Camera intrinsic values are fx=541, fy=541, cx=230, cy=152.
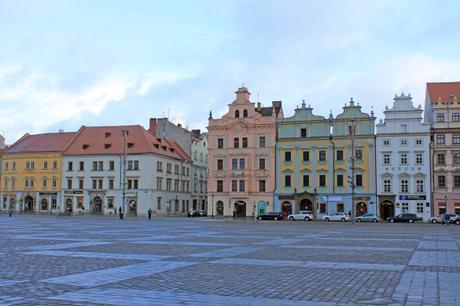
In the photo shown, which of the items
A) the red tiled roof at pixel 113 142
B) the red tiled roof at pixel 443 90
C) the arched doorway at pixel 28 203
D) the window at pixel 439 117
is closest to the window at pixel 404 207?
the window at pixel 439 117

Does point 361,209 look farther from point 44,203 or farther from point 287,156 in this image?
point 44,203

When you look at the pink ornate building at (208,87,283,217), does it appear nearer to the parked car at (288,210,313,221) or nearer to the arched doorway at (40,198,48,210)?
the parked car at (288,210,313,221)

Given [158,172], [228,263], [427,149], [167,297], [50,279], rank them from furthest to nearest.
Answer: [158,172] → [427,149] → [228,263] → [50,279] → [167,297]

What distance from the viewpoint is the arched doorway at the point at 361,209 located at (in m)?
70.4

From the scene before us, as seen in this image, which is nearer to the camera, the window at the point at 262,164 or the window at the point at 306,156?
the window at the point at 306,156

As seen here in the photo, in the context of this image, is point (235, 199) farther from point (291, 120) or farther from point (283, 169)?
point (291, 120)

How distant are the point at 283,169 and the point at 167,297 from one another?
65.8 m

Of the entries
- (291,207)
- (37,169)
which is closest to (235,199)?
(291,207)

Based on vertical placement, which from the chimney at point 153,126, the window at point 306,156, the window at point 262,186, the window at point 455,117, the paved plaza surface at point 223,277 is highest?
the chimney at point 153,126

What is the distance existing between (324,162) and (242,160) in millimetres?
11534

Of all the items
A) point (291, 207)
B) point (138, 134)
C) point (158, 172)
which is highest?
point (138, 134)

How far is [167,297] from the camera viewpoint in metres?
8.94

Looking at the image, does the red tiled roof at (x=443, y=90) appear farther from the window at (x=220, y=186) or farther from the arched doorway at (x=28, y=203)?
the arched doorway at (x=28, y=203)

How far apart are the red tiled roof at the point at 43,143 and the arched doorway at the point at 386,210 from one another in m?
49.8
